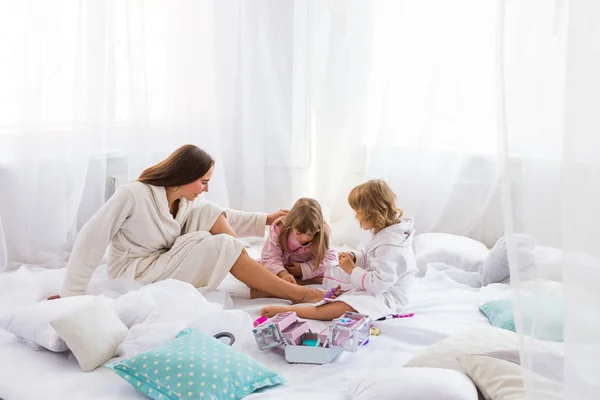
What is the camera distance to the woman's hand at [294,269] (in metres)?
2.67

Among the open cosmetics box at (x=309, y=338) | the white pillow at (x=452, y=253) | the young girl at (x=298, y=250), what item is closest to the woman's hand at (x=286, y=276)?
the young girl at (x=298, y=250)

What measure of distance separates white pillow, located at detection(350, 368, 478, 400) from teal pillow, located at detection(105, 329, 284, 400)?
0.27 meters

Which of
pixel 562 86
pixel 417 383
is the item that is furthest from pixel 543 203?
pixel 417 383

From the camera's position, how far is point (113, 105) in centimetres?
310

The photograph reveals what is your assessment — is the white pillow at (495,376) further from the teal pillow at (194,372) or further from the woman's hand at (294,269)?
the woman's hand at (294,269)

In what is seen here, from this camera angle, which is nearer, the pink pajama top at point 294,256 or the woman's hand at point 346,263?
the woman's hand at point 346,263

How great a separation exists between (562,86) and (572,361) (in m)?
0.40

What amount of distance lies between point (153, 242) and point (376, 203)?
76cm

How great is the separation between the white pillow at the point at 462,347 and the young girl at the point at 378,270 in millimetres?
440

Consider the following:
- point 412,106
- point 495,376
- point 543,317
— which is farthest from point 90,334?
point 412,106

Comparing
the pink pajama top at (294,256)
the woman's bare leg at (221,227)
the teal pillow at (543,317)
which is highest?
the teal pillow at (543,317)

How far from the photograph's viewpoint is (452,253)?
290 cm

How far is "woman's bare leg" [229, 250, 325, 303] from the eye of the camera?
247cm

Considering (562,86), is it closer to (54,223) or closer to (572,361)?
(572,361)
